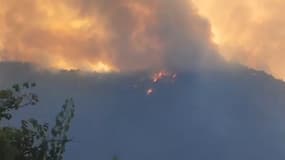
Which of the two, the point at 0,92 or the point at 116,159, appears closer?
the point at 0,92

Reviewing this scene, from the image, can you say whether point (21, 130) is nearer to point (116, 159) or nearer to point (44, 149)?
point (44, 149)

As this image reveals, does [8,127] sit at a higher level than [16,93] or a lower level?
lower

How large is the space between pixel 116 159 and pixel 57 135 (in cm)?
280

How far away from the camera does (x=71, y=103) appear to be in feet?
78.4

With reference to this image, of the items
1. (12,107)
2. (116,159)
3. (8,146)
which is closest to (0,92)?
(12,107)

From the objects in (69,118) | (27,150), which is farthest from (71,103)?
(27,150)

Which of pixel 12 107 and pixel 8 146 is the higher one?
pixel 12 107

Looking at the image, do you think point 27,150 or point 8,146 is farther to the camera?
point 27,150

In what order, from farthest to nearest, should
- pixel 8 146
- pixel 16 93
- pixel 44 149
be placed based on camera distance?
pixel 16 93 → pixel 44 149 → pixel 8 146

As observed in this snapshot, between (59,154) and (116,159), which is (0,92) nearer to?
(59,154)

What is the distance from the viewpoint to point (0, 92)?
2344 centimetres

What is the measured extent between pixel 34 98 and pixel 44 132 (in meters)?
1.23

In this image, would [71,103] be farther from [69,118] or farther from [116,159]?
[116,159]

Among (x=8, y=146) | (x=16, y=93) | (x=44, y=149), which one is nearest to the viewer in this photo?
(x=8, y=146)
